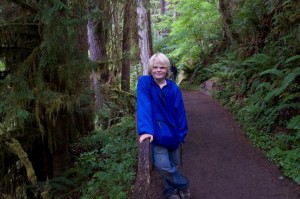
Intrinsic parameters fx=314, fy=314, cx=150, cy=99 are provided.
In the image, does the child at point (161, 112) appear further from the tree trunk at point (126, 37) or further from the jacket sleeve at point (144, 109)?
the tree trunk at point (126, 37)

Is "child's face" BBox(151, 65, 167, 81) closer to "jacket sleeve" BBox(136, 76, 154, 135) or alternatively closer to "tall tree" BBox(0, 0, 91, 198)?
"jacket sleeve" BBox(136, 76, 154, 135)

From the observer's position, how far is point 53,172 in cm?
649

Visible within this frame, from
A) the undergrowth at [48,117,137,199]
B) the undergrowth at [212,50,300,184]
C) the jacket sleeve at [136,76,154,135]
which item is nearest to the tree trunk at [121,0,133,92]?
the undergrowth at [48,117,137,199]

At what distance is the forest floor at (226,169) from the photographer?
5.02 metres

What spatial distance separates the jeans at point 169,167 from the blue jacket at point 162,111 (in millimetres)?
119

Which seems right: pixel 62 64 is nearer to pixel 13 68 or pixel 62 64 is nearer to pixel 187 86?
pixel 13 68

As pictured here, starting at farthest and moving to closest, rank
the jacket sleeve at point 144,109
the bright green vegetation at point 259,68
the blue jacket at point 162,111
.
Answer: the bright green vegetation at point 259,68 → the blue jacket at point 162,111 → the jacket sleeve at point 144,109

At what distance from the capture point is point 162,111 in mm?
4098

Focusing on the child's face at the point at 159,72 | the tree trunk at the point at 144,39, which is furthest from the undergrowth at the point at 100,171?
the tree trunk at the point at 144,39

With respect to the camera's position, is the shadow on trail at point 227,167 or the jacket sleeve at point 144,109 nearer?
the jacket sleeve at point 144,109

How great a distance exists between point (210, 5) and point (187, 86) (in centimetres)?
471

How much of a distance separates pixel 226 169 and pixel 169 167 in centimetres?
222

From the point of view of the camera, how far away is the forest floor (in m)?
5.02

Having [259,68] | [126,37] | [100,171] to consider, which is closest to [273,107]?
[259,68]
